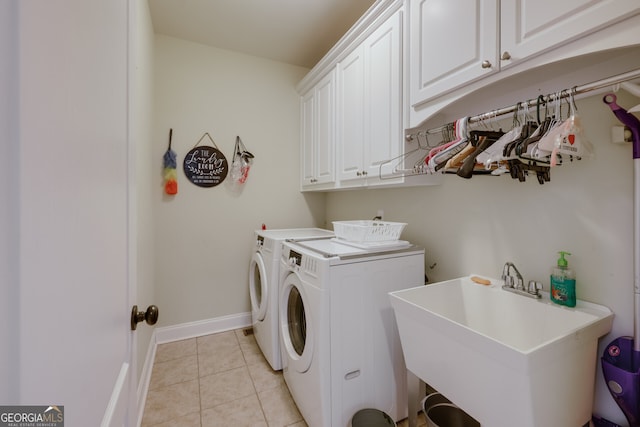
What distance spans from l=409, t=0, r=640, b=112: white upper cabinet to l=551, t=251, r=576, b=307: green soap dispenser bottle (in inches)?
33.5

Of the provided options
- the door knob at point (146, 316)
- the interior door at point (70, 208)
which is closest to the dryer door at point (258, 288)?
the door knob at point (146, 316)

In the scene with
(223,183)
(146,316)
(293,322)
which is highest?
(223,183)

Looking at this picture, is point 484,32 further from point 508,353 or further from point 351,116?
point 508,353

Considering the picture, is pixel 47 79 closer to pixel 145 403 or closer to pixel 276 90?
pixel 145 403

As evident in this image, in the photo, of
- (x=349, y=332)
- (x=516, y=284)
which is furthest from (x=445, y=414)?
(x=516, y=284)

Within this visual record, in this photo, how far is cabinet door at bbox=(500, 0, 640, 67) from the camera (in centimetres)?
81

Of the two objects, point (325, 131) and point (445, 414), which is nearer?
point (445, 414)

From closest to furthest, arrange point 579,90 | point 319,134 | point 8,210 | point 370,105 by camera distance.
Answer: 1. point 8,210
2. point 579,90
3. point 370,105
4. point 319,134

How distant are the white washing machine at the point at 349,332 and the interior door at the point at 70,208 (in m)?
0.91

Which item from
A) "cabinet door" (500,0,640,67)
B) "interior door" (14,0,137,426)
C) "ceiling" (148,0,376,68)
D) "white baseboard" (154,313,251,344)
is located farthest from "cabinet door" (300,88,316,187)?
"interior door" (14,0,137,426)

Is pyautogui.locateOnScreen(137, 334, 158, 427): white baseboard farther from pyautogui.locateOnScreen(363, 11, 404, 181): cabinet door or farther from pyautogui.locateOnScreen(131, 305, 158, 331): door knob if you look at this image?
pyautogui.locateOnScreen(363, 11, 404, 181): cabinet door

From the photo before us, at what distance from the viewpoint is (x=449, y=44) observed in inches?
50.8

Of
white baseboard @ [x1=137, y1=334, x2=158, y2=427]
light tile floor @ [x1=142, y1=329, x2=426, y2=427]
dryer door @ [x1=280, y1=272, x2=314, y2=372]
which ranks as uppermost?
dryer door @ [x1=280, y1=272, x2=314, y2=372]

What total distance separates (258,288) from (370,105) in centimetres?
189
